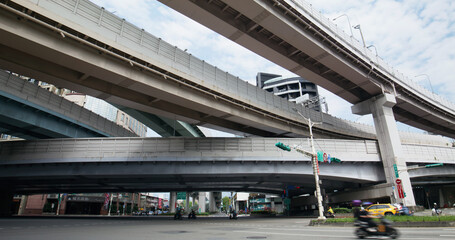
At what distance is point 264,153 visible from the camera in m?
26.5

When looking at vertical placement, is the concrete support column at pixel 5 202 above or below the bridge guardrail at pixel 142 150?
below

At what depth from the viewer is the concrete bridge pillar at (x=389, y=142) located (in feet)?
95.2

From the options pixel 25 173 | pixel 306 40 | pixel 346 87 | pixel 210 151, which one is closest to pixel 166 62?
pixel 210 151

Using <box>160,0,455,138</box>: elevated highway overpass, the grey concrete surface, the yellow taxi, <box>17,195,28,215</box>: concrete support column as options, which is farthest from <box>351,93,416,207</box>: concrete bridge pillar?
<box>17,195,28,215</box>: concrete support column

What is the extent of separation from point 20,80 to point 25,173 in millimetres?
10232

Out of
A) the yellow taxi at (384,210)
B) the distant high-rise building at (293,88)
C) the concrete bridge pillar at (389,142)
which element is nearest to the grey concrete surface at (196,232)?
the yellow taxi at (384,210)

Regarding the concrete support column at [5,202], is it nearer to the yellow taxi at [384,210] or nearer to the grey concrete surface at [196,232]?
the grey concrete surface at [196,232]

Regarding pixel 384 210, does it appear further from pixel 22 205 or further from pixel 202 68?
pixel 22 205

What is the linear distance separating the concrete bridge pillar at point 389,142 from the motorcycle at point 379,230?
23016 mm

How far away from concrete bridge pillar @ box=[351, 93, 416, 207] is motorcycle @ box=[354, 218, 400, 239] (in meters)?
23.0

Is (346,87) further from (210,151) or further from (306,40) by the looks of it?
(210,151)

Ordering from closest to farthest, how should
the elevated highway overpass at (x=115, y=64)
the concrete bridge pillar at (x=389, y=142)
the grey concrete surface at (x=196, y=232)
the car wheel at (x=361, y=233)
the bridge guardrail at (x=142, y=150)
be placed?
the car wheel at (x=361, y=233) → the grey concrete surface at (x=196, y=232) → the elevated highway overpass at (x=115, y=64) → the bridge guardrail at (x=142, y=150) → the concrete bridge pillar at (x=389, y=142)

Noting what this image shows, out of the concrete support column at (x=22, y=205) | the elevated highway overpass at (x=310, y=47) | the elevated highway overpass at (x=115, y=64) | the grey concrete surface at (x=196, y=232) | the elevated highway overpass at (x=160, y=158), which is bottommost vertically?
the grey concrete surface at (x=196, y=232)

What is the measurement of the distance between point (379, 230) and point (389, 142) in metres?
25.9
